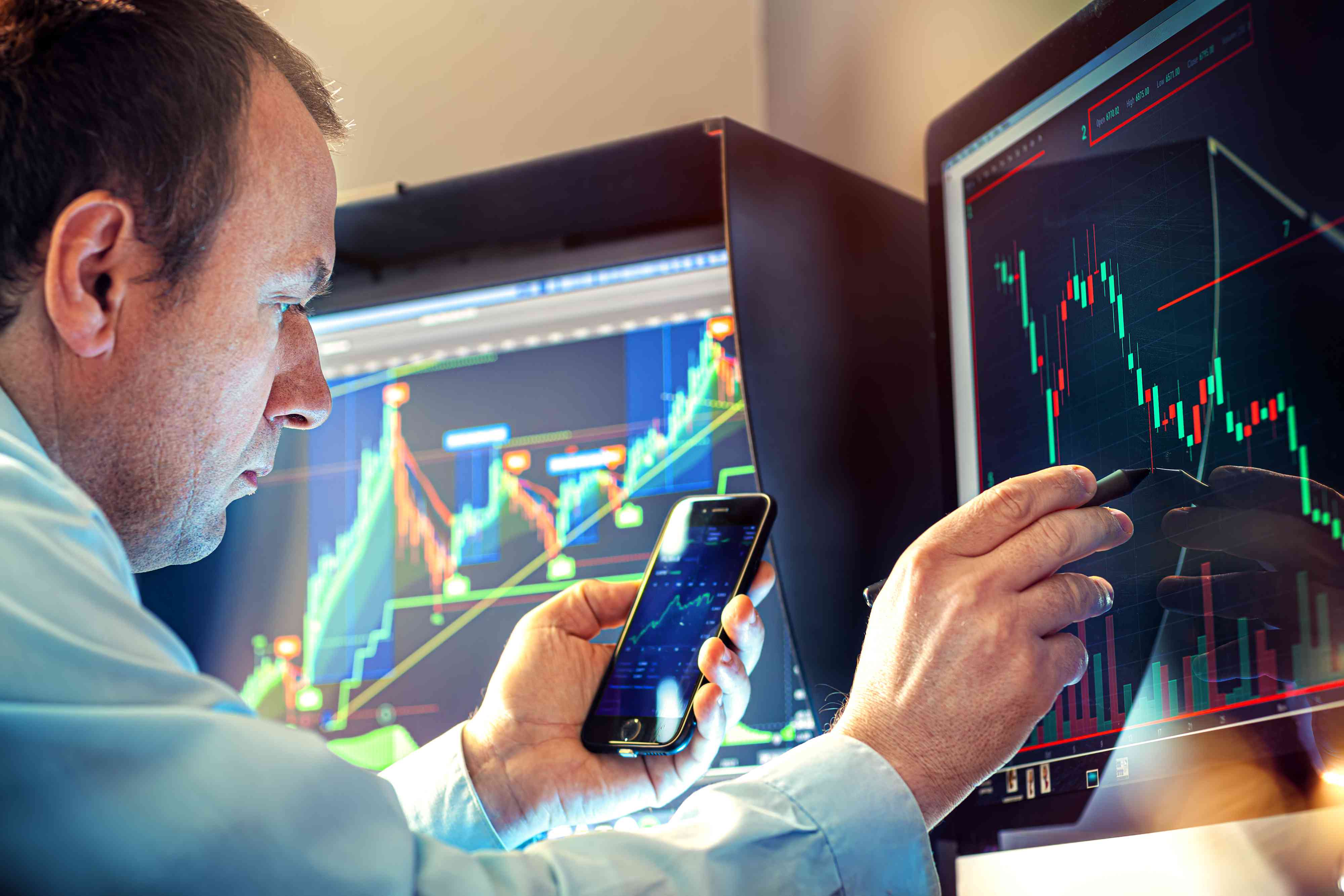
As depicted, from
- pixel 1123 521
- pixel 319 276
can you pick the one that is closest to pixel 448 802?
pixel 319 276

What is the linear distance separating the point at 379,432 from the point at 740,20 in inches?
29.0

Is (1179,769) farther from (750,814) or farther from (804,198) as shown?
(804,198)

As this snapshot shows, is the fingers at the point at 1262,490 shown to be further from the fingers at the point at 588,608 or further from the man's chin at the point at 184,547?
the man's chin at the point at 184,547

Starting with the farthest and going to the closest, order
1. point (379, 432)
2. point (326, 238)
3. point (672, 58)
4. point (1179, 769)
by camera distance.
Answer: point (672, 58) < point (379, 432) < point (326, 238) < point (1179, 769)

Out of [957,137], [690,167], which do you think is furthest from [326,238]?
[957,137]

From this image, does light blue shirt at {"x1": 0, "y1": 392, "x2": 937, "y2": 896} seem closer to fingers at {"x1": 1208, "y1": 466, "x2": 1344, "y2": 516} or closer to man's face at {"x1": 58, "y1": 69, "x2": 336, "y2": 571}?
man's face at {"x1": 58, "y1": 69, "x2": 336, "y2": 571}

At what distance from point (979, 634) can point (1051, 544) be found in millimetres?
70

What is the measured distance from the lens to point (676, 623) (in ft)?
2.71

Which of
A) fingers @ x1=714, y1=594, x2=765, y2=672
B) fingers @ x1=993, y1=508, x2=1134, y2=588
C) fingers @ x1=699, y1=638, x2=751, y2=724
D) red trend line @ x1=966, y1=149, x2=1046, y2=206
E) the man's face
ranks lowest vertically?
→ fingers @ x1=699, y1=638, x2=751, y2=724

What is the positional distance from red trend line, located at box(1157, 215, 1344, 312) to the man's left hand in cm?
37

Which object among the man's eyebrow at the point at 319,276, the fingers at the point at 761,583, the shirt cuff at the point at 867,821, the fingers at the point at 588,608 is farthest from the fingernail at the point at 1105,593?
the man's eyebrow at the point at 319,276

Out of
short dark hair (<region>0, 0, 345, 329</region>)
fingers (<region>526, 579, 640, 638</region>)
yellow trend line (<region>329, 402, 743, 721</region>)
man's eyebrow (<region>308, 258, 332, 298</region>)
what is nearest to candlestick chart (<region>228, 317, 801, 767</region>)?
yellow trend line (<region>329, 402, 743, 721</region>)

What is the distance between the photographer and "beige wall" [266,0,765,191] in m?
1.33

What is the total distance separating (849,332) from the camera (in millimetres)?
987
